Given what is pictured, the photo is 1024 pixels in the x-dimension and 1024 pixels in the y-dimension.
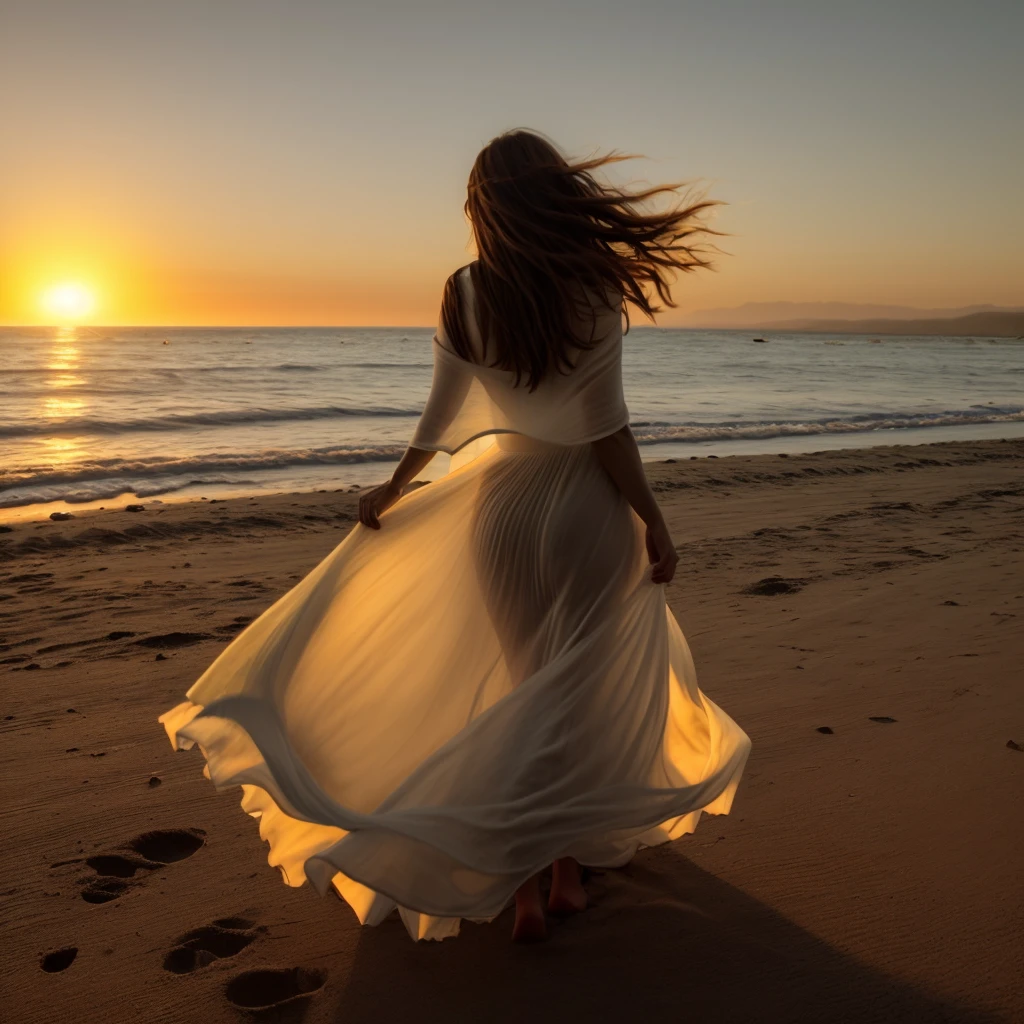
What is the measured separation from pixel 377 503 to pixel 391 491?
6cm

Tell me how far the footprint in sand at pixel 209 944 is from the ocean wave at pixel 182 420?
550 inches

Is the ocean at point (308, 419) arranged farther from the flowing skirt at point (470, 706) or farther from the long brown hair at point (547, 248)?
the long brown hair at point (547, 248)

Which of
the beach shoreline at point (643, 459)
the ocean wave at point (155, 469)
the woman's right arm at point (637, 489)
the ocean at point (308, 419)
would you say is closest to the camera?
the woman's right arm at point (637, 489)

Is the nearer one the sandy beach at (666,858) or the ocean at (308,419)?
the sandy beach at (666,858)

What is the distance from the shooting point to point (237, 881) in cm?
270

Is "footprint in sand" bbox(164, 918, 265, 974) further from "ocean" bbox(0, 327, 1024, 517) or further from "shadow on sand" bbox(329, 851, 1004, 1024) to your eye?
"ocean" bbox(0, 327, 1024, 517)

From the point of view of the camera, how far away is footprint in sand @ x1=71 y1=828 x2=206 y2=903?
104 inches

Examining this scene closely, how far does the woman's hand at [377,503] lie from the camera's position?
2713 millimetres

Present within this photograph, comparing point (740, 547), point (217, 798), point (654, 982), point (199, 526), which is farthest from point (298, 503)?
point (654, 982)

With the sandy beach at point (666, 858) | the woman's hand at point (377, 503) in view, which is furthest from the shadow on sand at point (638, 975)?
the woman's hand at point (377, 503)

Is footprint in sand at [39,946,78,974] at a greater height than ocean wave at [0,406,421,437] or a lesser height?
lesser

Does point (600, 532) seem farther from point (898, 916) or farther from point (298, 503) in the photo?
point (298, 503)

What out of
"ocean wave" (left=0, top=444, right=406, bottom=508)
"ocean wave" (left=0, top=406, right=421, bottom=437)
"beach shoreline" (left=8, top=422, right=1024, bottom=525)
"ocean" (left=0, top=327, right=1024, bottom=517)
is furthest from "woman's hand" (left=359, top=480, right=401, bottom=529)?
"ocean wave" (left=0, top=406, right=421, bottom=437)

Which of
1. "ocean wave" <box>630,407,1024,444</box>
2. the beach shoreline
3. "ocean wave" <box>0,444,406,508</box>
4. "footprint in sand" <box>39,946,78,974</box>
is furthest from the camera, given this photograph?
"ocean wave" <box>630,407,1024,444</box>
